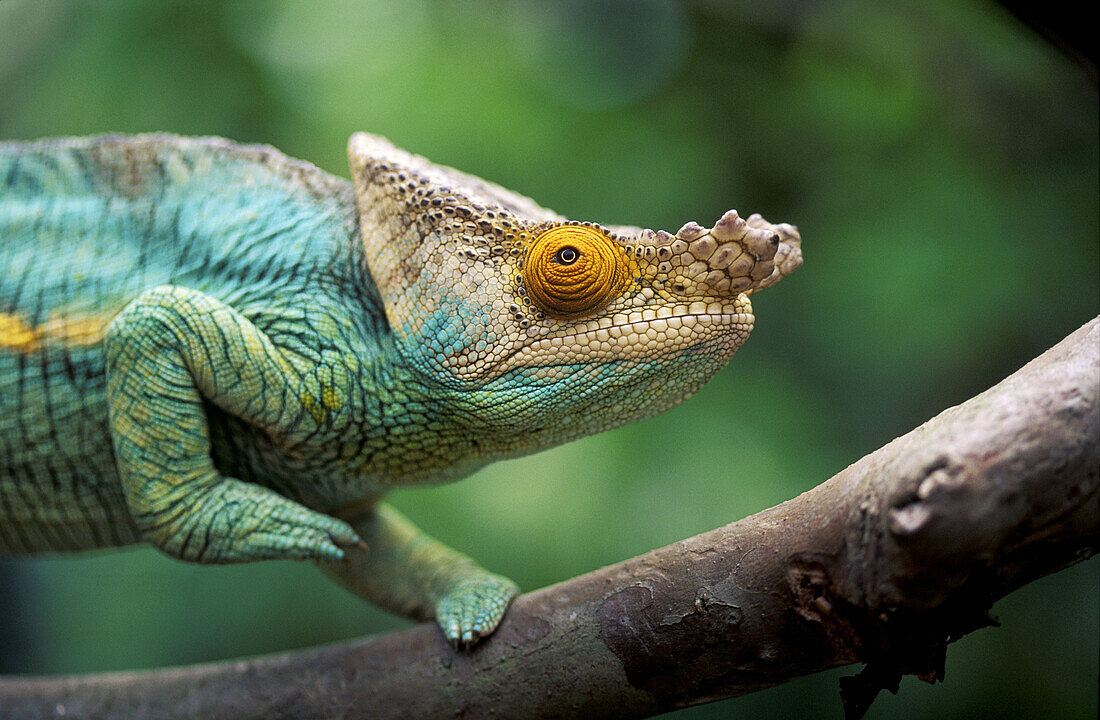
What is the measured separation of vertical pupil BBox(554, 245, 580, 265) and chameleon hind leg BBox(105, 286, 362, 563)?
0.70m

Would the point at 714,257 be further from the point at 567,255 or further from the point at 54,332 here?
the point at 54,332

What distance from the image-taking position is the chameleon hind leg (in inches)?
79.4

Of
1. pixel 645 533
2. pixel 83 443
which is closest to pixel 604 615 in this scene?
pixel 83 443

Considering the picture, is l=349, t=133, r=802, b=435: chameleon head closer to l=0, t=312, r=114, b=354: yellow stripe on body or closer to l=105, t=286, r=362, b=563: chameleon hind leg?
l=105, t=286, r=362, b=563: chameleon hind leg

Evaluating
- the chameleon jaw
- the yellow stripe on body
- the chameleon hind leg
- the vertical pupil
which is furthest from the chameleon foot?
the yellow stripe on body

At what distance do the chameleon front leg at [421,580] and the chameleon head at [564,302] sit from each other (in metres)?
0.50

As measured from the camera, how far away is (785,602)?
161 centimetres

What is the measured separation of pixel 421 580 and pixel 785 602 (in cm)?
128

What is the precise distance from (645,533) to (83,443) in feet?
8.31

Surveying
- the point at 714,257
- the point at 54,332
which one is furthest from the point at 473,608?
the point at 54,332

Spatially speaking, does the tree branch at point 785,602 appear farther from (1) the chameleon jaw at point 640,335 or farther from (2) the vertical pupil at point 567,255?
(2) the vertical pupil at point 567,255

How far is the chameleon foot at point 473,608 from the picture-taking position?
2.10 meters

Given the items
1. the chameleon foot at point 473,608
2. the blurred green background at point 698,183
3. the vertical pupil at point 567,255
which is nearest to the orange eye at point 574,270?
the vertical pupil at point 567,255

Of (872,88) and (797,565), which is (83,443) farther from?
(872,88)
